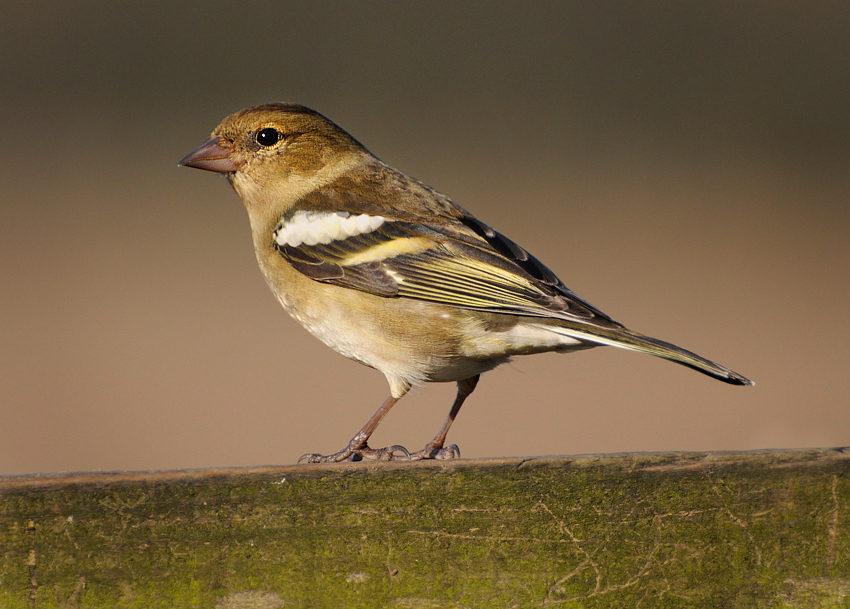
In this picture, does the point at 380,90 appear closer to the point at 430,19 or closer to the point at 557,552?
the point at 430,19

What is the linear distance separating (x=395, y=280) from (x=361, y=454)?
1.86ft

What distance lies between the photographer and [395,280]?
3232 millimetres

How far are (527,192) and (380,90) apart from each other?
129cm

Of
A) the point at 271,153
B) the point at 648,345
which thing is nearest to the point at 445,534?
the point at 648,345

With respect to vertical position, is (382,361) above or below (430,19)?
below

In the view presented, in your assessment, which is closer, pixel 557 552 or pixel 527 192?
pixel 557 552

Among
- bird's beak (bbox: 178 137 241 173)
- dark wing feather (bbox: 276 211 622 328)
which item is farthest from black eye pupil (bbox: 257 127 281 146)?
dark wing feather (bbox: 276 211 622 328)

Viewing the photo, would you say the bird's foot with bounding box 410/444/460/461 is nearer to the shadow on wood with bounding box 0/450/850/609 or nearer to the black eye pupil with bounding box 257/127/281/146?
the black eye pupil with bounding box 257/127/281/146

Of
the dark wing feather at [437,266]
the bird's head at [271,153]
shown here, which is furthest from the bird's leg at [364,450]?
the bird's head at [271,153]

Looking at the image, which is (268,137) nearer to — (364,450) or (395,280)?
(395,280)

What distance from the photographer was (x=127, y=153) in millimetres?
6844

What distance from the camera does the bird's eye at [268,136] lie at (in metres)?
3.66

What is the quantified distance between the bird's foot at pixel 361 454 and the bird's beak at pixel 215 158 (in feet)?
3.65

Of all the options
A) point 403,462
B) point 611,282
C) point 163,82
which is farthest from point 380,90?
point 403,462
